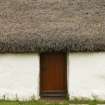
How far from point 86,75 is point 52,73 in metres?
1.29

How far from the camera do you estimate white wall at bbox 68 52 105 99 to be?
57.3 ft

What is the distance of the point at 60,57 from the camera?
18.1 m

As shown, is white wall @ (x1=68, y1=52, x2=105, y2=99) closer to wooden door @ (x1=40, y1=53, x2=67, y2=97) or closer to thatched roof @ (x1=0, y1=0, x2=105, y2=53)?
thatched roof @ (x1=0, y1=0, x2=105, y2=53)

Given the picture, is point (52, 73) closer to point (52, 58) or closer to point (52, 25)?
point (52, 58)

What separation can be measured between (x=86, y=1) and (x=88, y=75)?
3.65 m

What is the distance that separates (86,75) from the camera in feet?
57.6

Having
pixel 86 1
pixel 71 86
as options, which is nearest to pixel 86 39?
pixel 71 86

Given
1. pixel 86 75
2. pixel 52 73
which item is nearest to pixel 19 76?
pixel 52 73

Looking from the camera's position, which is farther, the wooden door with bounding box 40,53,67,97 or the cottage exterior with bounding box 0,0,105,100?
the wooden door with bounding box 40,53,67,97

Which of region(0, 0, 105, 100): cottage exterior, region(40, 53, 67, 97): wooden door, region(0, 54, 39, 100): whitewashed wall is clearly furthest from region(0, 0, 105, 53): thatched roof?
region(40, 53, 67, 97): wooden door

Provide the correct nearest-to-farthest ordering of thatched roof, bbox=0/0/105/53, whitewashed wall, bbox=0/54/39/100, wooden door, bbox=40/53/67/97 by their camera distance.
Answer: thatched roof, bbox=0/0/105/53, whitewashed wall, bbox=0/54/39/100, wooden door, bbox=40/53/67/97

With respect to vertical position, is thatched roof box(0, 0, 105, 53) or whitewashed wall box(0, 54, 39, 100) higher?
thatched roof box(0, 0, 105, 53)

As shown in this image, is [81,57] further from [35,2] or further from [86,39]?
[35,2]

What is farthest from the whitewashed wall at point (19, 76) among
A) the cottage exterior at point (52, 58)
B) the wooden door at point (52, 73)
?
the wooden door at point (52, 73)
